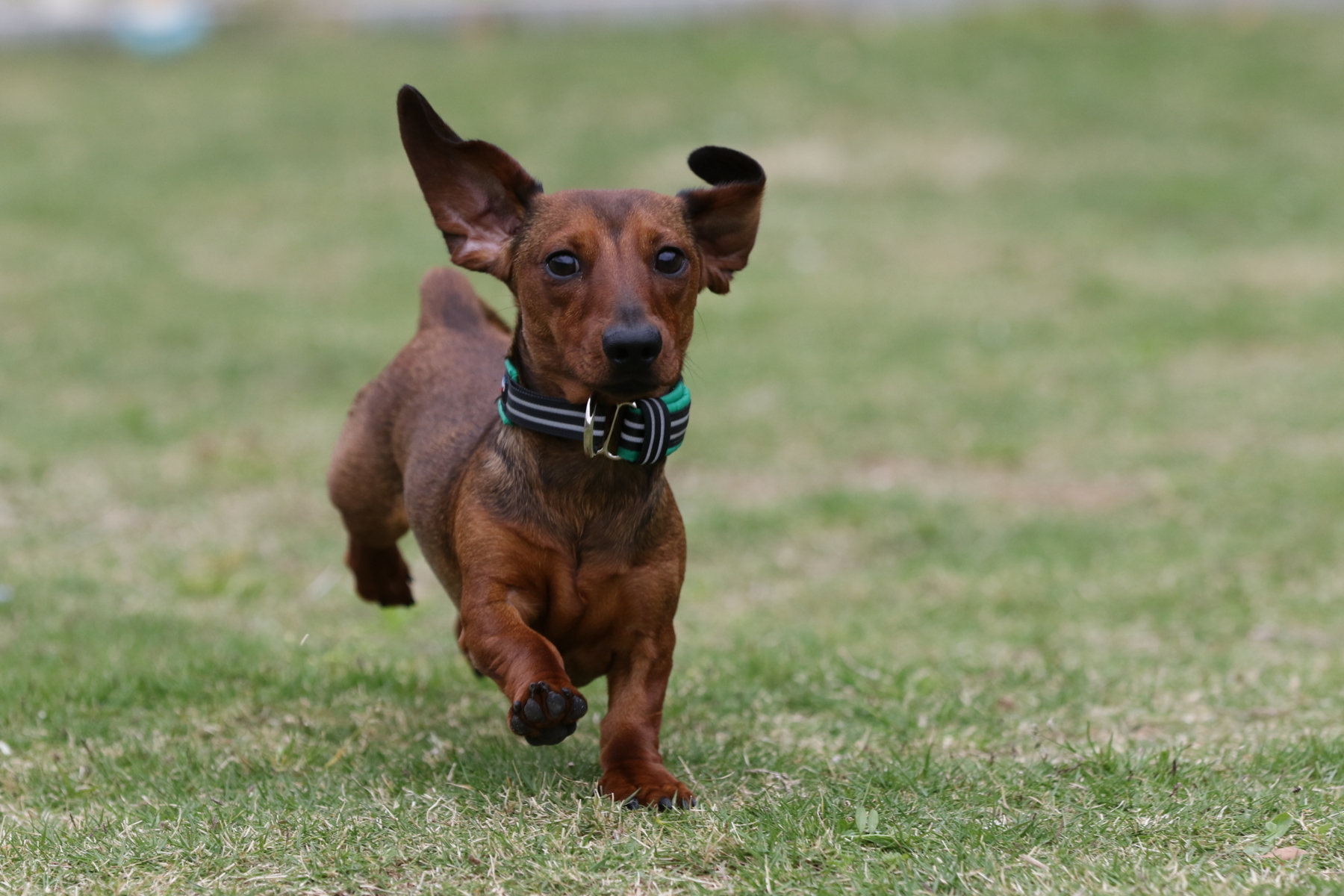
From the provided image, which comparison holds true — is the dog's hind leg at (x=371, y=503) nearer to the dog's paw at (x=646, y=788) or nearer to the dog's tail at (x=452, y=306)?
the dog's tail at (x=452, y=306)

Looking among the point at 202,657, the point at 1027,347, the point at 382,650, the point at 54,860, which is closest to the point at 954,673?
the point at 382,650

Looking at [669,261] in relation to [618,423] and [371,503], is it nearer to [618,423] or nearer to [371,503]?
[618,423]

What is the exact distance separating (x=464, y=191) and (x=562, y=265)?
541 millimetres

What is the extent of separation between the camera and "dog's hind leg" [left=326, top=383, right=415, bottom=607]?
5.51 meters

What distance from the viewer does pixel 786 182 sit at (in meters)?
18.2

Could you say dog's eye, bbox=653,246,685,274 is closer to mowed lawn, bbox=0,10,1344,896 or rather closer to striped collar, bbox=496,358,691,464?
striped collar, bbox=496,358,691,464

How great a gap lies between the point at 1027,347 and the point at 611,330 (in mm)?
9586

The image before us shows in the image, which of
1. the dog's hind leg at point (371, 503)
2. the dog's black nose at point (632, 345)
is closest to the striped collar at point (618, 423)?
the dog's black nose at point (632, 345)

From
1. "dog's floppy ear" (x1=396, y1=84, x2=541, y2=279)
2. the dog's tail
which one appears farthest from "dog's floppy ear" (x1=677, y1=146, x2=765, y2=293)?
the dog's tail

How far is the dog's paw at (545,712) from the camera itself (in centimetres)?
386

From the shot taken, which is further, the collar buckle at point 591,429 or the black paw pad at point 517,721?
the collar buckle at point 591,429

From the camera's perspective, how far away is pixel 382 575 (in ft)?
19.0

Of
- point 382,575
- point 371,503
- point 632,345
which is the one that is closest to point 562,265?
point 632,345

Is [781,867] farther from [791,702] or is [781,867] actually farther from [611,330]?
[791,702]
